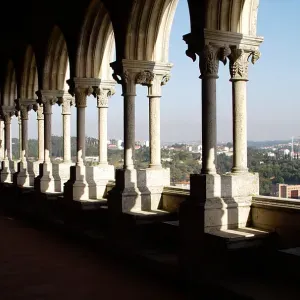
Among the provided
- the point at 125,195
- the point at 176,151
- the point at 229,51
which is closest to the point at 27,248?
the point at 125,195

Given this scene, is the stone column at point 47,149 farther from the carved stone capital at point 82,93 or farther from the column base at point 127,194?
the column base at point 127,194

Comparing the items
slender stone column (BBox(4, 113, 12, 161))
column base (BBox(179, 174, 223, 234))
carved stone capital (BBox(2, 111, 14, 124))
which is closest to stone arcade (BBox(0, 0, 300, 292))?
column base (BBox(179, 174, 223, 234))

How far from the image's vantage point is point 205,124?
6.98 meters

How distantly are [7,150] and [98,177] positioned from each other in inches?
293

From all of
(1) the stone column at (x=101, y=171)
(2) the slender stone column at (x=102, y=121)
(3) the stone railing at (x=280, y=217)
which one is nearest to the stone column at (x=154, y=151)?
(2) the slender stone column at (x=102, y=121)

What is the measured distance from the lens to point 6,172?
17391 millimetres

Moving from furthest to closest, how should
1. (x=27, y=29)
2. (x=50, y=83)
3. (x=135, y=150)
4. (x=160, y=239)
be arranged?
(x=27, y=29) < (x=50, y=83) < (x=135, y=150) < (x=160, y=239)

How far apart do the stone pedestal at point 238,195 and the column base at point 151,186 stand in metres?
2.32

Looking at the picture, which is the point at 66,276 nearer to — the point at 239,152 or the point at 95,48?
the point at 239,152

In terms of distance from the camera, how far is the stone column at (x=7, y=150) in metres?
17.4

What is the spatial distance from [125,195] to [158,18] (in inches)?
118

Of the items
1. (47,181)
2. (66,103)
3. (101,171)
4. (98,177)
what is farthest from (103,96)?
(47,181)

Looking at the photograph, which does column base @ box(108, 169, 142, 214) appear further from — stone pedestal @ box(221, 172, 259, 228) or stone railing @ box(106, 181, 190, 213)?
stone pedestal @ box(221, 172, 259, 228)

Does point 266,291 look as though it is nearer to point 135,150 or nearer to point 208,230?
point 208,230
